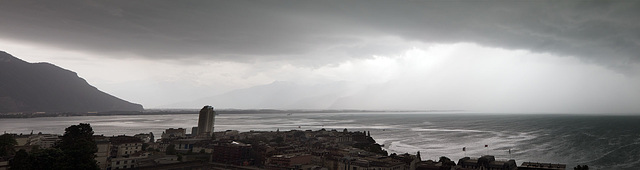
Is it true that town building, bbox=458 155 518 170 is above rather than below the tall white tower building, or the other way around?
below

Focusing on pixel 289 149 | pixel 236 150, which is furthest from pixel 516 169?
pixel 236 150

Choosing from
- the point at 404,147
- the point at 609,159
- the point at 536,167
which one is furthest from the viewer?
the point at 404,147

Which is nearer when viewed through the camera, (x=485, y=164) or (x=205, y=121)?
(x=485, y=164)

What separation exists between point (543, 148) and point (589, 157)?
20.2 m

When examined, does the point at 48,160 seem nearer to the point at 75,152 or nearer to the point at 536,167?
the point at 75,152

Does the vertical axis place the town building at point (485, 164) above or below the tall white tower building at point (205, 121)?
below

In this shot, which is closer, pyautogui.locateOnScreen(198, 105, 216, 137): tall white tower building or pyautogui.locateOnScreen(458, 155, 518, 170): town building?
pyautogui.locateOnScreen(458, 155, 518, 170): town building

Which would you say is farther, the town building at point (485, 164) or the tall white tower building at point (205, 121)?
the tall white tower building at point (205, 121)

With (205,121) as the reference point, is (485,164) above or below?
below

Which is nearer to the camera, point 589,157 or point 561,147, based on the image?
point 589,157

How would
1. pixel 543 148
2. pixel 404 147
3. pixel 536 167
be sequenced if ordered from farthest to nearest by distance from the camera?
1. pixel 404 147
2. pixel 543 148
3. pixel 536 167

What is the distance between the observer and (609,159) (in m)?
97.0

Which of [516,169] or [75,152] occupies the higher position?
[75,152]

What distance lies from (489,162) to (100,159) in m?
81.9
